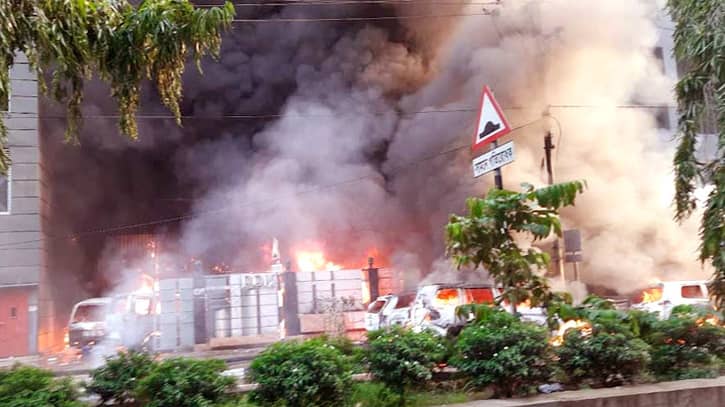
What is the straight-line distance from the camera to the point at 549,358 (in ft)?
15.8

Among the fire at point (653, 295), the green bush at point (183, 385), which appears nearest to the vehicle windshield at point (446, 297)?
the fire at point (653, 295)

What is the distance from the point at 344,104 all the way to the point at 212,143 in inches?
211

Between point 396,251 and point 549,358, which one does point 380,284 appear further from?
point 549,358

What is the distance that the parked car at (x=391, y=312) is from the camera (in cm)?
1286

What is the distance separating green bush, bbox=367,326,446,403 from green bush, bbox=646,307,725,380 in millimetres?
2183

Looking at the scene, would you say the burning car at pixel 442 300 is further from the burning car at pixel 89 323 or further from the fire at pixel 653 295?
the burning car at pixel 89 323

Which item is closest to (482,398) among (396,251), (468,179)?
(468,179)

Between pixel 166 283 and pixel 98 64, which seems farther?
pixel 166 283

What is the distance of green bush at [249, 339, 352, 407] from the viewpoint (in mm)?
4145

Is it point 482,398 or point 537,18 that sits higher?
point 537,18

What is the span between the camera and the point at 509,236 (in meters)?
5.13

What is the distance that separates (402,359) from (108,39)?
340 centimetres

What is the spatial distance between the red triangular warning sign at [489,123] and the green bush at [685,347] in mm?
2342

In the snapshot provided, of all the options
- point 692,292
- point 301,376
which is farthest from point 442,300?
point 301,376
